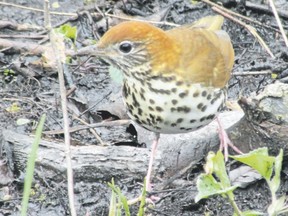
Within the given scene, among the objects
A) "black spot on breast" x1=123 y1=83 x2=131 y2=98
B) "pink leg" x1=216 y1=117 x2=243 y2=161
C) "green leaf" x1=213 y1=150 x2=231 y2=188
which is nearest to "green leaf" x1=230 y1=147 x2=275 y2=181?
"green leaf" x1=213 y1=150 x2=231 y2=188

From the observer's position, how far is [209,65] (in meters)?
4.41

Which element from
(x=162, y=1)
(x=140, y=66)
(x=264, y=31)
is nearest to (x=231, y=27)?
(x=264, y=31)

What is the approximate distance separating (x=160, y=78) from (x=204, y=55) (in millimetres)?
473

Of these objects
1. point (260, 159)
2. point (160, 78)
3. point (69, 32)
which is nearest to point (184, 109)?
point (160, 78)

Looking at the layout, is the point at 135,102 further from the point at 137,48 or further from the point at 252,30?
the point at 252,30

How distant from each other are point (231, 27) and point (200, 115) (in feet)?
8.24

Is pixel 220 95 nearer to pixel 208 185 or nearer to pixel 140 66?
pixel 140 66

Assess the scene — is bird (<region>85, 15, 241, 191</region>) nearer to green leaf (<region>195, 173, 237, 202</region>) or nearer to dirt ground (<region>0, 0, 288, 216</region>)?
dirt ground (<region>0, 0, 288, 216</region>)

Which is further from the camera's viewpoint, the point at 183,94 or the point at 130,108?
the point at 130,108

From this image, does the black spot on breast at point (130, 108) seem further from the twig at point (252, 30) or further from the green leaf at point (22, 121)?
the twig at point (252, 30)

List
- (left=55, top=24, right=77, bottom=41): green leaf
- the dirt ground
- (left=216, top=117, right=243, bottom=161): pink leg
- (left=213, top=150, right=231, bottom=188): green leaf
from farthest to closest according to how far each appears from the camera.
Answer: (left=55, top=24, right=77, bottom=41): green leaf
(left=216, top=117, right=243, bottom=161): pink leg
the dirt ground
(left=213, top=150, right=231, bottom=188): green leaf

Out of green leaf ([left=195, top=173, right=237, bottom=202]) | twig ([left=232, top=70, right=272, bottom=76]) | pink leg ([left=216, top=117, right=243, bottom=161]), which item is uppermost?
twig ([left=232, top=70, right=272, bottom=76])

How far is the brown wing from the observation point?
4.17 metres

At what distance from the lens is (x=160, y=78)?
159 inches
